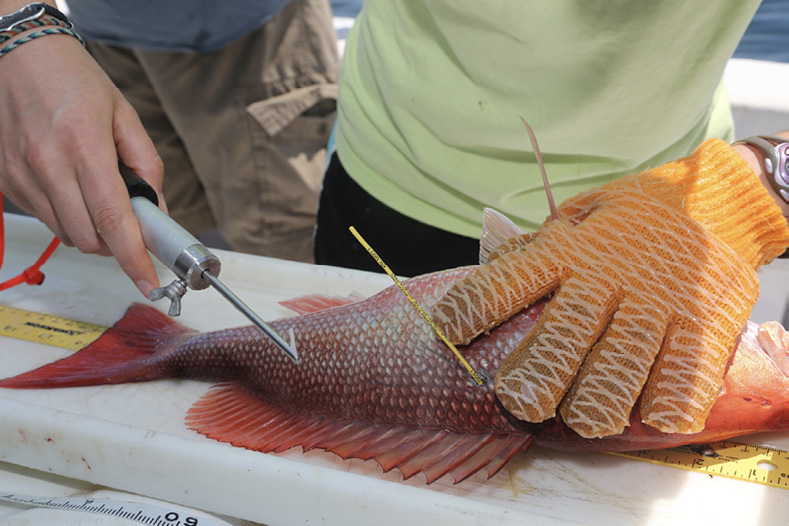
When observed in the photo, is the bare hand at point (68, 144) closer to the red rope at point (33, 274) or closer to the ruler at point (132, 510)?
the ruler at point (132, 510)

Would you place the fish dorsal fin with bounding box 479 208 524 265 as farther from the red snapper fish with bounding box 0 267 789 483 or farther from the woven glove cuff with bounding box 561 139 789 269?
the woven glove cuff with bounding box 561 139 789 269

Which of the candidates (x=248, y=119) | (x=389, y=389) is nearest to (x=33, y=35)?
(x=389, y=389)

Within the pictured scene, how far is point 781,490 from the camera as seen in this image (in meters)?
1.08

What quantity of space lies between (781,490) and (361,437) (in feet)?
2.41

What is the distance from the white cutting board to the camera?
102 centimetres

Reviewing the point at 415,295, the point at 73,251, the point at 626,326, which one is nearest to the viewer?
the point at 626,326

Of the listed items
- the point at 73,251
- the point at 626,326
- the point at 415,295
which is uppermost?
the point at 626,326

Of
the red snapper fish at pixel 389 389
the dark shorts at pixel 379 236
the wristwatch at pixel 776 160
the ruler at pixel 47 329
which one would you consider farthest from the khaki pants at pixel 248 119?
the wristwatch at pixel 776 160

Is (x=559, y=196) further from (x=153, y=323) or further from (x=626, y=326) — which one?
(x=153, y=323)

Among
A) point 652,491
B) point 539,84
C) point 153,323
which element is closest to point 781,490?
point 652,491

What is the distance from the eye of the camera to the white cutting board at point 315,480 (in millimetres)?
1019

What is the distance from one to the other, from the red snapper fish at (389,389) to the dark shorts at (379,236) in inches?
12.7

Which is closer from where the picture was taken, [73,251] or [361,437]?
[361,437]

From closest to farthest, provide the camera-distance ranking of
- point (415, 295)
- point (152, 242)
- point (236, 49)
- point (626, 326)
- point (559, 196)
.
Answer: point (626, 326)
point (152, 242)
point (415, 295)
point (559, 196)
point (236, 49)
